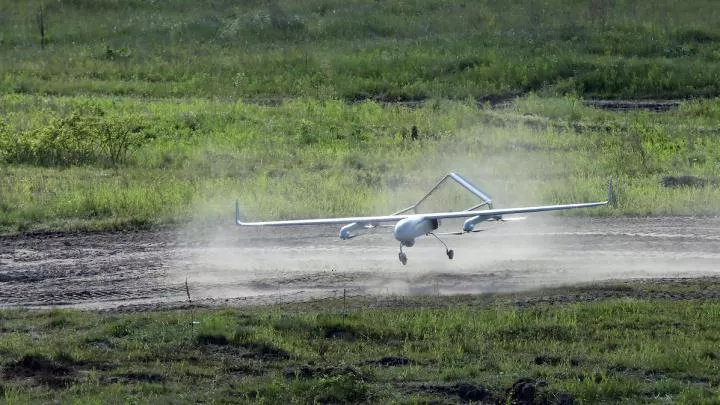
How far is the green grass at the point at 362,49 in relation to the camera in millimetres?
38094

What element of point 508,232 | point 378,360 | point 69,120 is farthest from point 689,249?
point 69,120

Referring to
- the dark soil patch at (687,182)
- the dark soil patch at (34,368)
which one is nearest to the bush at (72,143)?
the dark soil patch at (687,182)

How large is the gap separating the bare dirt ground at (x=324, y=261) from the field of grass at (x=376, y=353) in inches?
46.3

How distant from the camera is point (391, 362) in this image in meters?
14.5

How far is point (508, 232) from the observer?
2219 cm

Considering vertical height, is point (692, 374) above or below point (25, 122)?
below

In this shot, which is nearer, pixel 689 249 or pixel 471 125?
pixel 689 249

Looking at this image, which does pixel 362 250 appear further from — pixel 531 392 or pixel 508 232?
pixel 531 392

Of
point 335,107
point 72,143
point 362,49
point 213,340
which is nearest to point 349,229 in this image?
point 213,340

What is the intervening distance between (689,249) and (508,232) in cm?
323

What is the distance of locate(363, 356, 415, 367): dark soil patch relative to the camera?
14.4 m

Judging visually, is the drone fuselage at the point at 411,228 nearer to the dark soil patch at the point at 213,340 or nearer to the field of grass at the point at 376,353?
the field of grass at the point at 376,353

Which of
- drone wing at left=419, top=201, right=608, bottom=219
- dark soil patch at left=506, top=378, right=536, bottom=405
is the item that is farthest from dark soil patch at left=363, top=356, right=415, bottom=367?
drone wing at left=419, top=201, right=608, bottom=219

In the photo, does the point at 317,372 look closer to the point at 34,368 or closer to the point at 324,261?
the point at 34,368
